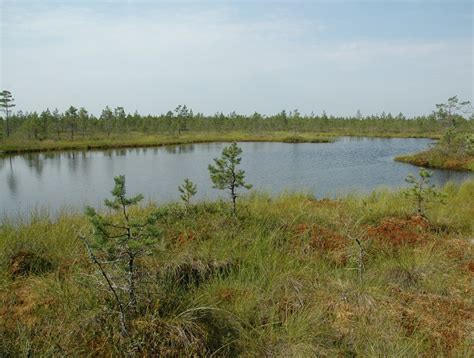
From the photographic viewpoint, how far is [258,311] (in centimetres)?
361

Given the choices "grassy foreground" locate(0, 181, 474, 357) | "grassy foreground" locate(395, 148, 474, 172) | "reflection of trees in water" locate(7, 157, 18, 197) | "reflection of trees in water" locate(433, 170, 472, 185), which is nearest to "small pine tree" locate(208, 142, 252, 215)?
"grassy foreground" locate(0, 181, 474, 357)

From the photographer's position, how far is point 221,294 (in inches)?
150

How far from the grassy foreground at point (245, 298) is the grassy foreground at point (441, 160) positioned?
25278 mm

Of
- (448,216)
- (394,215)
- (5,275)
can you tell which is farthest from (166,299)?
(448,216)

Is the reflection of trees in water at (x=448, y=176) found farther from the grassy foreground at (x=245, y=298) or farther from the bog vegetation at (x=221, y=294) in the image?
the bog vegetation at (x=221, y=294)

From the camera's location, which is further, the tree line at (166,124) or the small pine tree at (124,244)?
the tree line at (166,124)

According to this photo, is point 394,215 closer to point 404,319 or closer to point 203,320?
point 404,319

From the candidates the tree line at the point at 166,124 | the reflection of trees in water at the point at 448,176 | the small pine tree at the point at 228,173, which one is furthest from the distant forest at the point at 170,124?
the small pine tree at the point at 228,173

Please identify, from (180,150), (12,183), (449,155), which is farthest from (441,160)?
(12,183)

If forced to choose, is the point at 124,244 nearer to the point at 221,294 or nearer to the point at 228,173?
the point at 221,294

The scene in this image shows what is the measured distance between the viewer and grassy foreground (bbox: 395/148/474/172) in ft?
91.0

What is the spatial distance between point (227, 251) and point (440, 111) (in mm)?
39649

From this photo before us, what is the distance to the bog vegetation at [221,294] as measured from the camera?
9.90ft

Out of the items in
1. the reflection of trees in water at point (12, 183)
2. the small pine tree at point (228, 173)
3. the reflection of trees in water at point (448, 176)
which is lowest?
the reflection of trees in water at point (12, 183)
